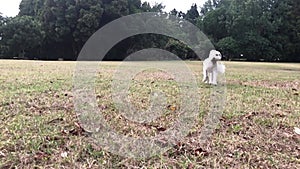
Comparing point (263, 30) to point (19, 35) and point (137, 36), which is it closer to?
point (137, 36)

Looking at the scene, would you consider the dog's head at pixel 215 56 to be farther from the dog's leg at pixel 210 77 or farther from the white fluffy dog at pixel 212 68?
the dog's leg at pixel 210 77

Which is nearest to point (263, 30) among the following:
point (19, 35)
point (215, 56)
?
point (19, 35)

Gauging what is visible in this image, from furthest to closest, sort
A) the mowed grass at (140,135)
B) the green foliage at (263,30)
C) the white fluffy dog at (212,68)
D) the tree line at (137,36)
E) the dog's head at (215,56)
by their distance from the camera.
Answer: the green foliage at (263,30) → the tree line at (137,36) → the white fluffy dog at (212,68) → the dog's head at (215,56) → the mowed grass at (140,135)

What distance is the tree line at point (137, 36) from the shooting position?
71.7 ft

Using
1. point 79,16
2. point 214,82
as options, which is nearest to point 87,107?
point 214,82

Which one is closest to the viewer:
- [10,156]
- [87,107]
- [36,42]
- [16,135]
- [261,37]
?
[10,156]

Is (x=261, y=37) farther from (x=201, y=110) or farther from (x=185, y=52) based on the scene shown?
(x=201, y=110)

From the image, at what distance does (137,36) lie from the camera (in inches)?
911

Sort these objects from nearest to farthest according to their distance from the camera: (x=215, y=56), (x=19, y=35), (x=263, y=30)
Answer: (x=215, y=56) < (x=19, y=35) < (x=263, y=30)

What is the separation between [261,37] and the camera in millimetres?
26344

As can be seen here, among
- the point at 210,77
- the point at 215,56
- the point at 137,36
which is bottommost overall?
the point at 210,77

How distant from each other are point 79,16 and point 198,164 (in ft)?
70.6

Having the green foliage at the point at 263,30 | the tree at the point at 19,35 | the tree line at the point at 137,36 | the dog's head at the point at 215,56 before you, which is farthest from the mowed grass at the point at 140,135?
the green foliage at the point at 263,30

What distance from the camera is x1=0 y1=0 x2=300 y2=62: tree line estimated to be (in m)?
21.8
